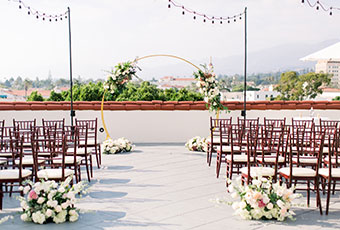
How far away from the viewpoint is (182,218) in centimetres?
444

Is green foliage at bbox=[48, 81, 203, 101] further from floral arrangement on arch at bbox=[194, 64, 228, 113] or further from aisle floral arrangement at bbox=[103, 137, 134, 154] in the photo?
aisle floral arrangement at bbox=[103, 137, 134, 154]

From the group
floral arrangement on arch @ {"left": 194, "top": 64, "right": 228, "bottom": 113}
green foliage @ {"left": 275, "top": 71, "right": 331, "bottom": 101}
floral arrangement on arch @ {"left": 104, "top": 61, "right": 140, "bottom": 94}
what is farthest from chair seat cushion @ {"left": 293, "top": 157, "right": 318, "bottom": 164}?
green foliage @ {"left": 275, "top": 71, "right": 331, "bottom": 101}

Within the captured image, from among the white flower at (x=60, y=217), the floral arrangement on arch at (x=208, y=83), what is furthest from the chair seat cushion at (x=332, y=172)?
the floral arrangement on arch at (x=208, y=83)

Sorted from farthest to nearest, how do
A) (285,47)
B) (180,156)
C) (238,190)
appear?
(285,47), (180,156), (238,190)

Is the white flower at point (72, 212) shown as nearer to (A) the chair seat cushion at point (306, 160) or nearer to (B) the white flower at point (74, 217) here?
(B) the white flower at point (74, 217)

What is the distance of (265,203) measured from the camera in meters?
4.23

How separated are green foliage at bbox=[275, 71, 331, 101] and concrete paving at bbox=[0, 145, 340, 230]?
31.2 meters

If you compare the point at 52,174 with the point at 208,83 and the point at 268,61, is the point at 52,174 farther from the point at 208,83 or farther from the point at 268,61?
the point at 268,61

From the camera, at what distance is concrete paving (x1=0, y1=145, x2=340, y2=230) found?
13.9 feet

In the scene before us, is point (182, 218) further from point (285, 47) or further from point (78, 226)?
point (285, 47)

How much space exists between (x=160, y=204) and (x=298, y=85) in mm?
34927

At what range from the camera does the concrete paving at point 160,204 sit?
423 centimetres

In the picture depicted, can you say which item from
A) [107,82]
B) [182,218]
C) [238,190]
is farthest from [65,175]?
[107,82]

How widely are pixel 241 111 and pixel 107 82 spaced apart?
3202 millimetres
